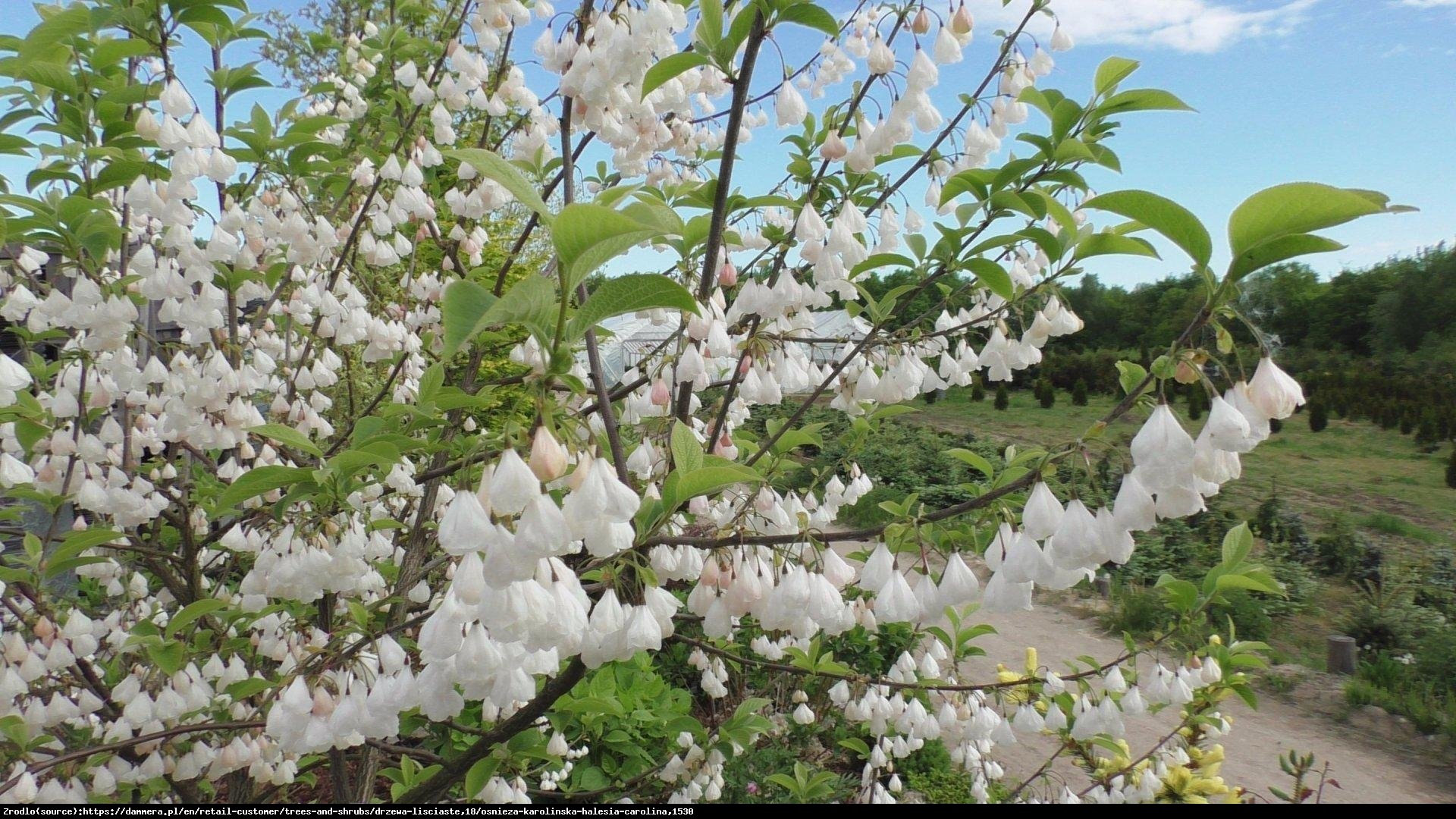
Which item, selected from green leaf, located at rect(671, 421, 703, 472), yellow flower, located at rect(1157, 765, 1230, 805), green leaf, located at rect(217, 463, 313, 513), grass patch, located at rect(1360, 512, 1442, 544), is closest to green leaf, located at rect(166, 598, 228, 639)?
green leaf, located at rect(217, 463, 313, 513)

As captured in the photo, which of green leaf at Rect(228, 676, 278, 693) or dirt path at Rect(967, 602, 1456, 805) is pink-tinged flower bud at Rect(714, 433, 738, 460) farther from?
dirt path at Rect(967, 602, 1456, 805)

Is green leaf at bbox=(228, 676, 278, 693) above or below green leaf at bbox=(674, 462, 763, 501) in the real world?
below

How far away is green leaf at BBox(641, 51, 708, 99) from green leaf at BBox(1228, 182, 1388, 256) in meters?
1.02

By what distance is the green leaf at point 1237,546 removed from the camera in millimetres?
2225

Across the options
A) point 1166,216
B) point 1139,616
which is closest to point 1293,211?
point 1166,216

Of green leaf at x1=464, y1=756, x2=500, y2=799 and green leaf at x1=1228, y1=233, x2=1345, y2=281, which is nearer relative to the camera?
green leaf at x1=1228, y1=233, x2=1345, y2=281

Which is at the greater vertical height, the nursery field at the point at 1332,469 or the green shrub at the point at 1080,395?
the green shrub at the point at 1080,395

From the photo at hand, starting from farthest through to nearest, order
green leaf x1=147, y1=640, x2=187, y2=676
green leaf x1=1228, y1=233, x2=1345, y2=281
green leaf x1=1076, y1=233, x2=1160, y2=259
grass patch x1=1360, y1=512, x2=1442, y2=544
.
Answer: grass patch x1=1360, y1=512, x2=1442, y2=544 < green leaf x1=147, y1=640, x2=187, y2=676 < green leaf x1=1076, y1=233, x2=1160, y2=259 < green leaf x1=1228, y1=233, x2=1345, y2=281

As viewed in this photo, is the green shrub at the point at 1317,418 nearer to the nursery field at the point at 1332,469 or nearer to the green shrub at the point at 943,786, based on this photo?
the nursery field at the point at 1332,469

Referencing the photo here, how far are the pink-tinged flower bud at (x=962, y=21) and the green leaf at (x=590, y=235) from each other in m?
1.68

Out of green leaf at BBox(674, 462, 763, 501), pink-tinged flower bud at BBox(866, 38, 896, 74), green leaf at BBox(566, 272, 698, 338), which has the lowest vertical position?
green leaf at BBox(674, 462, 763, 501)

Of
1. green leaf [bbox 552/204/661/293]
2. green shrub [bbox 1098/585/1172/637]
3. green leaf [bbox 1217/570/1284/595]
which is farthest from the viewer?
green shrub [bbox 1098/585/1172/637]

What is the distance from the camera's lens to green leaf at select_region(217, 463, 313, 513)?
1.66 metres

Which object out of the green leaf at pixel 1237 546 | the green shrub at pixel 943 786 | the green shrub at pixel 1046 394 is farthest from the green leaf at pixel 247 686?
the green shrub at pixel 1046 394
